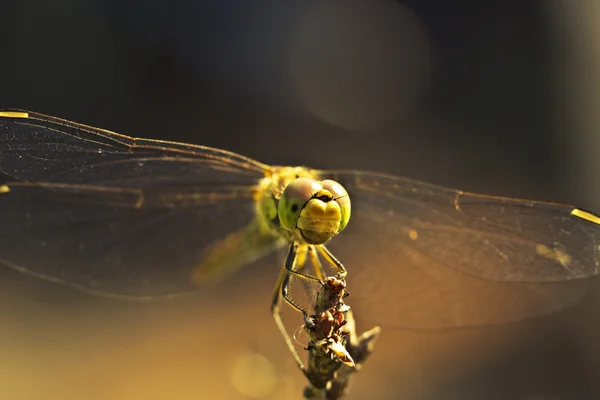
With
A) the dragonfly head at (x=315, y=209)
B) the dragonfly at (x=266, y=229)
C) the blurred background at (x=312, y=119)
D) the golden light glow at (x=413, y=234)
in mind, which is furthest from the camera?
the blurred background at (x=312, y=119)

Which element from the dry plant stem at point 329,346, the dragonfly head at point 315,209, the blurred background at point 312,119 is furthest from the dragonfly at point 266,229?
the blurred background at point 312,119

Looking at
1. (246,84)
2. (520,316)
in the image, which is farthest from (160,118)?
Result: (520,316)

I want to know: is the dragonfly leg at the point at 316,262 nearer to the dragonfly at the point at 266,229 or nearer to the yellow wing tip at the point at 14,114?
the dragonfly at the point at 266,229

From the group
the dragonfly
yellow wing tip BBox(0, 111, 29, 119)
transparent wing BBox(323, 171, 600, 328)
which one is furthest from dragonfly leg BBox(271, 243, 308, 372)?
yellow wing tip BBox(0, 111, 29, 119)

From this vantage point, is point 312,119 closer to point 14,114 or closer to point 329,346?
point 14,114

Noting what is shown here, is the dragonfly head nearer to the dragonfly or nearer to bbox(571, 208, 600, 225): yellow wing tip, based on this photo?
the dragonfly

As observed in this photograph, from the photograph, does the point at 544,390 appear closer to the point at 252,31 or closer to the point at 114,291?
the point at 114,291
